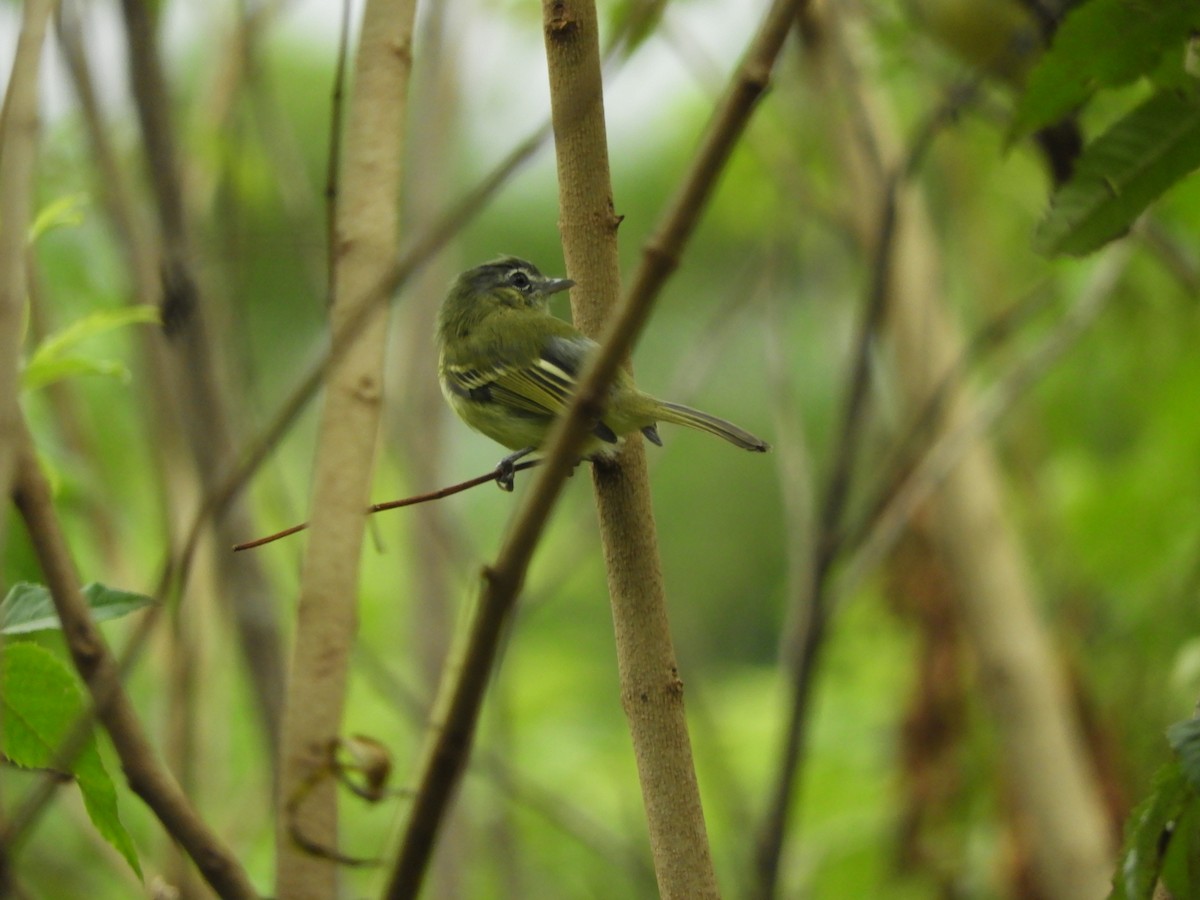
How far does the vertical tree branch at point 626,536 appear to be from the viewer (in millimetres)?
1174

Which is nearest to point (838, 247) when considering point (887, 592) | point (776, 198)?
point (776, 198)

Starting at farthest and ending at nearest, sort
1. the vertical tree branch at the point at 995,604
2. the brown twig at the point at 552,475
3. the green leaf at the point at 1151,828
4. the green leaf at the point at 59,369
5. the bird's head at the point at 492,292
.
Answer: the vertical tree branch at the point at 995,604, the bird's head at the point at 492,292, the green leaf at the point at 59,369, the green leaf at the point at 1151,828, the brown twig at the point at 552,475

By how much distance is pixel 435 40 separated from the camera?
3.35 m

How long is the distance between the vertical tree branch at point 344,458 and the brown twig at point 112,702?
0.05 metres

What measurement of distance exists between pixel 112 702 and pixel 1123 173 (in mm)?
1000

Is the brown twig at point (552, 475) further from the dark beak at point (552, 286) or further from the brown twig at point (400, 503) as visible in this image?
the dark beak at point (552, 286)

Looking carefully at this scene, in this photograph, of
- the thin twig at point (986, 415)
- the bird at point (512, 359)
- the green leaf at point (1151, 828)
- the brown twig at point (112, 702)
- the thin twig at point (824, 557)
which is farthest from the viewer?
the thin twig at point (986, 415)

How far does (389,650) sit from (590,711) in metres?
0.85

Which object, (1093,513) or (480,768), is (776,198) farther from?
(480,768)

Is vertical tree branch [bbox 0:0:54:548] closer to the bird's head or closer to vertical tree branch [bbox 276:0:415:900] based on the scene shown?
vertical tree branch [bbox 276:0:415:900]

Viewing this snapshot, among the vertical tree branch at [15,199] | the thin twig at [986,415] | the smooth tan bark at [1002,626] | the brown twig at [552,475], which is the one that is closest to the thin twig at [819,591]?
the thin twig at [986,415]

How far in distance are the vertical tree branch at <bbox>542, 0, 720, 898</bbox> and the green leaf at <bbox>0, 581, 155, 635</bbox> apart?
1.49 feet

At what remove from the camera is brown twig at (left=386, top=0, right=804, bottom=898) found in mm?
715

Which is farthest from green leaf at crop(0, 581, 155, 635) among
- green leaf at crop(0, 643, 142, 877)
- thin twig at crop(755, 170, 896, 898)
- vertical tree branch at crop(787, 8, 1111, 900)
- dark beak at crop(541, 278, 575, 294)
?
vertical tree branch at crop(787, 8, 1111, 900)
